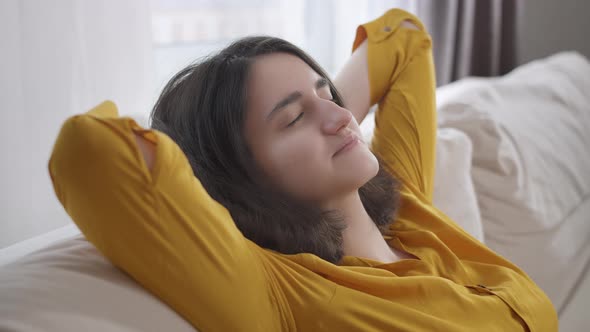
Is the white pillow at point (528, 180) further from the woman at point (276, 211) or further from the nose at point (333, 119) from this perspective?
the nose at point (333, 119)

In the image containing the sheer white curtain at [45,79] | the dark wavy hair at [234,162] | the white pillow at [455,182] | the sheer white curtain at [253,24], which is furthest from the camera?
the sheer white curtain at [253,24]

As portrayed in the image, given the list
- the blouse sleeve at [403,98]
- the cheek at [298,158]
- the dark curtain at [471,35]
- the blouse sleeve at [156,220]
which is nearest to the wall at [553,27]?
the dark curtain at [471,35]

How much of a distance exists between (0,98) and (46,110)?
0.12 m

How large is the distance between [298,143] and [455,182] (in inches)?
25.6

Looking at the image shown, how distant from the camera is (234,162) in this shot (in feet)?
3.33

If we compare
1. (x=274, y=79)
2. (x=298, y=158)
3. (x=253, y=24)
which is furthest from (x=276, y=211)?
(x=253, y=24)

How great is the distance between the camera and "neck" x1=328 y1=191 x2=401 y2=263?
108 cm

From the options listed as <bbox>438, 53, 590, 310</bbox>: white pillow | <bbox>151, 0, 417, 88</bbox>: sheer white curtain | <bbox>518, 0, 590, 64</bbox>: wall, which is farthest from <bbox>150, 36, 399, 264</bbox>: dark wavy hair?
<bbox>518, 0, 590, 64</bbox>: wall

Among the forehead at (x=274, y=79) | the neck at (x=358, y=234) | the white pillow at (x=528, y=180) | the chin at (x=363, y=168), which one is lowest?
the white pillow at (x=528, y=180)

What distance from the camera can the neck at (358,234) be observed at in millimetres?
1083

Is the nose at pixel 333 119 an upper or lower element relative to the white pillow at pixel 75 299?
upper

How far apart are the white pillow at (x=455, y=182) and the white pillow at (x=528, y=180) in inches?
6.0

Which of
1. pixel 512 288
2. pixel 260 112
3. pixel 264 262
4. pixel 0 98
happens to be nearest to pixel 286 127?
pixel 260 112

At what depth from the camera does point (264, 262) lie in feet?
2.94
